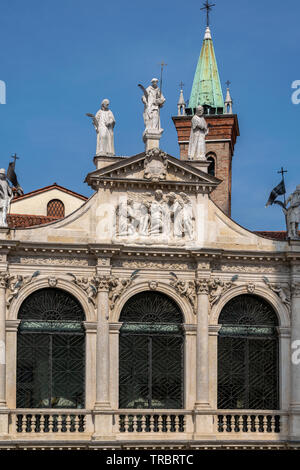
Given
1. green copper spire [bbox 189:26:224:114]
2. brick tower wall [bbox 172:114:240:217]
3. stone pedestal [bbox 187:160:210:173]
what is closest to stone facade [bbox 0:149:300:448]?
stone pedestal [bbox 187:160:210:173]

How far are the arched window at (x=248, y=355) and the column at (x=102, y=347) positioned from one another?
10.5ft

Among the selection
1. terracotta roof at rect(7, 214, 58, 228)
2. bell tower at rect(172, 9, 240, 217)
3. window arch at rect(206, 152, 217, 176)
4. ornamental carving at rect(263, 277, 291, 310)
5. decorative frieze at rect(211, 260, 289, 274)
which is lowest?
ornamental carving at rect(263, 277, 291, 310)

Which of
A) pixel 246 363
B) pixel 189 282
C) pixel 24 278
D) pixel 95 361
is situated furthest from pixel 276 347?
pixel 24 278

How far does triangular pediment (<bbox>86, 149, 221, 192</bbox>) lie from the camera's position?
103ft

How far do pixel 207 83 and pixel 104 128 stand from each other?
590 inches

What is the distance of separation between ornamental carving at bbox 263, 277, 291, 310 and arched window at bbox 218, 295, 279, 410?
430 millimetres

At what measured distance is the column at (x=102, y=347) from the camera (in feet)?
100

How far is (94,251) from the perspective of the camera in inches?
1214

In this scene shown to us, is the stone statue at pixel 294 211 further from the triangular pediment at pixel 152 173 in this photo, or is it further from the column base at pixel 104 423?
the column base at pixel 104 423

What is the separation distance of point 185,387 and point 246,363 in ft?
6.06

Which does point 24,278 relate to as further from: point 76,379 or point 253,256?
point 253,256

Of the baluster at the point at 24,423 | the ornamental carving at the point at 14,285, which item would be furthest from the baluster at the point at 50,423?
the ornamental carving at the point at 14,285

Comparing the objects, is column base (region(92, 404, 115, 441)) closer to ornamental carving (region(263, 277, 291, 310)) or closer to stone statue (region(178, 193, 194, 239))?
stone statue (region(178, 193, 194, 239))
